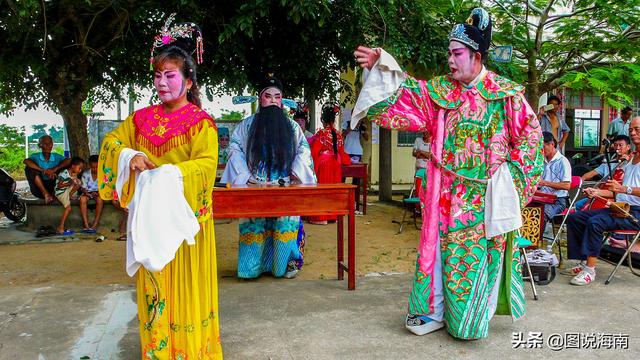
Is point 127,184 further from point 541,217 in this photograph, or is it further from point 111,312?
point 541,217

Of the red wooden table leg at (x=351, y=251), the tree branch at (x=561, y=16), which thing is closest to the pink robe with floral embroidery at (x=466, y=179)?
the red wooden table leg at (x=351, y=251)

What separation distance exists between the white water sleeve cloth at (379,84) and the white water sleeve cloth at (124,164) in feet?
4.61

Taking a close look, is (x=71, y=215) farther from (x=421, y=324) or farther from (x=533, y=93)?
(x=533, y=93)

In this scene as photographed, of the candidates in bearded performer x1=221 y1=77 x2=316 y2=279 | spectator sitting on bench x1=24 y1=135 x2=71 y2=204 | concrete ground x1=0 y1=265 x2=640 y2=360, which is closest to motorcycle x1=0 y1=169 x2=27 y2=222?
spectator sitting on bench x1=24 y1=135 x2=71 y2=204

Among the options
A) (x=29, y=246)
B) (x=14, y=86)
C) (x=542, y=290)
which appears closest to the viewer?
(x=542, y=290)

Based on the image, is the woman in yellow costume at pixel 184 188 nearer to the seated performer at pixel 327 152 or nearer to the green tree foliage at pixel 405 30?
the green tree foliage at pixel 405 30

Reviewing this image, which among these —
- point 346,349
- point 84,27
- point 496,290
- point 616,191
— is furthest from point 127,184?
point 84,27

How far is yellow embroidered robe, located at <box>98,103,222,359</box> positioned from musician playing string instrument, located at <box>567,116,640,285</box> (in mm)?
3617

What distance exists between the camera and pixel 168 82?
10.7ft

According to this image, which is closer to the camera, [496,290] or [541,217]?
[496,290]

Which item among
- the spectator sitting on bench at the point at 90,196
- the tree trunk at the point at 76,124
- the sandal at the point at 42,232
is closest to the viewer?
the sandal at the point at 42,232

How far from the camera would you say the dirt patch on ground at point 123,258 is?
611 centimetres

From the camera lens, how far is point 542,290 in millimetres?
5199

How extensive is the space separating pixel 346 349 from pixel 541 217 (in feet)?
8.88
